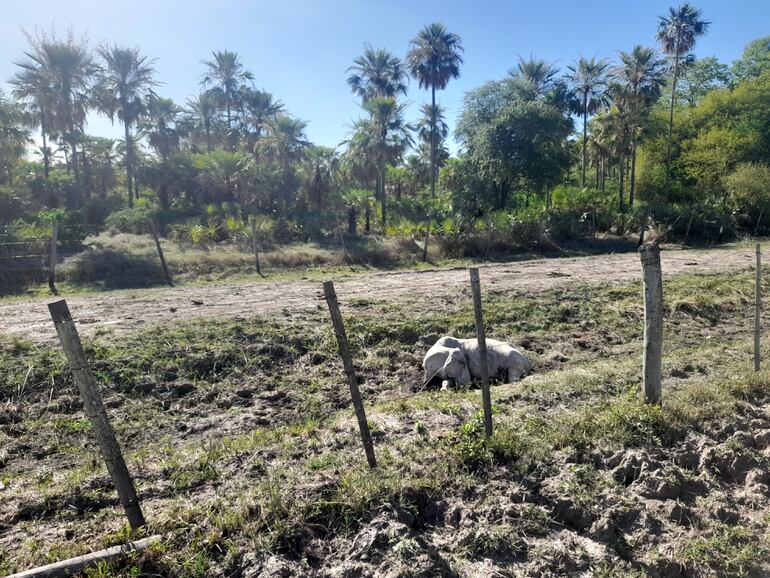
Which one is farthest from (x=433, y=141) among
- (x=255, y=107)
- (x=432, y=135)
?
(x=255, y=107)

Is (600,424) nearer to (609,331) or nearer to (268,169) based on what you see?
(609,331)

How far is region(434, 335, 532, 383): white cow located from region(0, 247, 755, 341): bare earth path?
373 cm

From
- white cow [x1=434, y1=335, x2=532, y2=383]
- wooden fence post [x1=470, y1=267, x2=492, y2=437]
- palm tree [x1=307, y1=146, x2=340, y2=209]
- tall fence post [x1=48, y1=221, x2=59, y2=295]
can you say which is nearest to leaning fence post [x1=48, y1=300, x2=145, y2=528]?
wooden fence post [x1=470, y1=267, x2=492, y2=437]

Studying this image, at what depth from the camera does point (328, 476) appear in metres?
3.97

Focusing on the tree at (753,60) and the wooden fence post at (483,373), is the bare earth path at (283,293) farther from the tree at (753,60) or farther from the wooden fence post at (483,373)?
the tree at (753,60)

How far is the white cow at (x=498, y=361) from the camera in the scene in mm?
7211

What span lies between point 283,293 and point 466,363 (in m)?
5.94

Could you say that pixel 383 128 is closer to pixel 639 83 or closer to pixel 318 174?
pixel 318 174

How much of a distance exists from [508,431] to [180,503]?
107 inches

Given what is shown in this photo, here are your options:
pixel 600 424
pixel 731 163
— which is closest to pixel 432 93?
pixel 731 163

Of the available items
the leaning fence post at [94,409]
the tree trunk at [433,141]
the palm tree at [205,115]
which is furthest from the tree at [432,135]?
the leaning fence post at [94,409]

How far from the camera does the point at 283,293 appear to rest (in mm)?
11930

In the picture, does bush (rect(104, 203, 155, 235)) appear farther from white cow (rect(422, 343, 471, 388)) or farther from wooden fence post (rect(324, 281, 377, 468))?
wooden fence post (rect(324, 281, 377, 468))

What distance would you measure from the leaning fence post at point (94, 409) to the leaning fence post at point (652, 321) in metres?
Answer: 4.38
